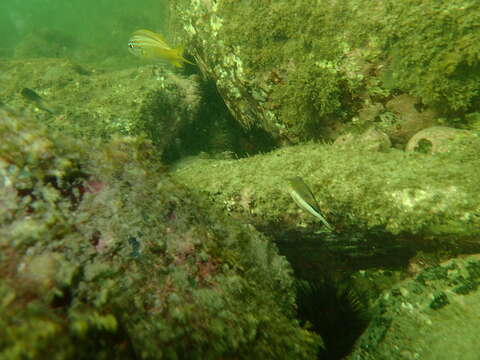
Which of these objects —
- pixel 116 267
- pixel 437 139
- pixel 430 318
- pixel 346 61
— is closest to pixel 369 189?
pixel 437 139

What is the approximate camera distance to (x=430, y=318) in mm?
2250

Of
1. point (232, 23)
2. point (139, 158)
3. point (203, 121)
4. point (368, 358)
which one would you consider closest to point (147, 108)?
point (203, 121)

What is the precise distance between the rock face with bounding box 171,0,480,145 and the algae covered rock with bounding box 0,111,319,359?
Result: 2.77 metres

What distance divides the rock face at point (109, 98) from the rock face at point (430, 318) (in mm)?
4428

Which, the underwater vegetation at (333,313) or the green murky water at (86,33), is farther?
the green murky water at (86,33)

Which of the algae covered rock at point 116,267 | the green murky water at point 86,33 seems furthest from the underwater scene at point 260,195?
the green murky water at point 86,33

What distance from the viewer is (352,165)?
9.96 ft

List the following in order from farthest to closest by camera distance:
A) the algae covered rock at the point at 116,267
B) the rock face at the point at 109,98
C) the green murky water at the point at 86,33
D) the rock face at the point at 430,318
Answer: the green murky water at the point at 86,33, the rock face at the point at 109,98, the rock face at the point at 430,318, the algae covered rock at the point at 116,267

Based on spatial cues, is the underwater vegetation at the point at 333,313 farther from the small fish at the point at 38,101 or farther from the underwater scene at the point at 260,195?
the small fish at the point at 38,101

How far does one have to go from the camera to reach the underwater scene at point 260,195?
1216 mm

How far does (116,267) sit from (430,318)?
7.87 ft

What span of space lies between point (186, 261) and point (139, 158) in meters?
0.76

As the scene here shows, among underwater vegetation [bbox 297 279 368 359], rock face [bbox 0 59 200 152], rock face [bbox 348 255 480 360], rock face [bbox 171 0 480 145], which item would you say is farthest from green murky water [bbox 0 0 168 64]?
rock face [bbox 348 255 480 360]

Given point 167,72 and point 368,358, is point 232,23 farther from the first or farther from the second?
point 368,358
